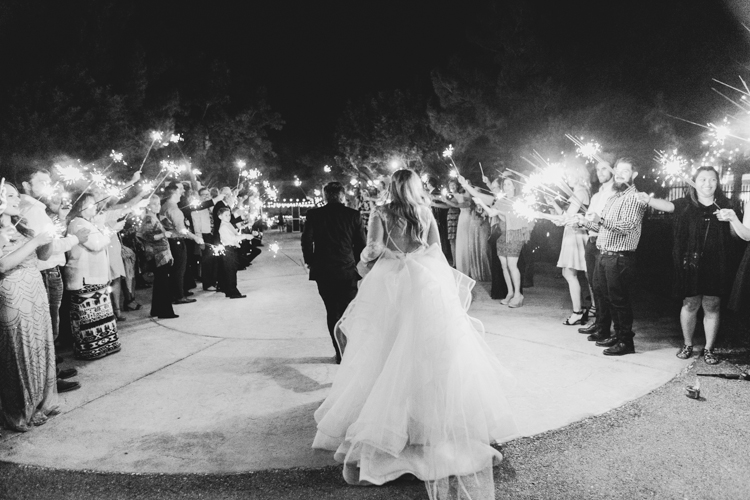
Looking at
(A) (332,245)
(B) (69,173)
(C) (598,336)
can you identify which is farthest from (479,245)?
(B) (69,173)

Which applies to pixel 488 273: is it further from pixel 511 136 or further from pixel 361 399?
pixel 511 136

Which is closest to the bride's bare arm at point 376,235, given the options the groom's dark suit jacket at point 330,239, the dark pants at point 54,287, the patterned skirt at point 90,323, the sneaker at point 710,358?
the groom's dark suit jacket at point 330,239

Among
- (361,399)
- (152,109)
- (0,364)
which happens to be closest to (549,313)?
(361,399)

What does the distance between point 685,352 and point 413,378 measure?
149 inches

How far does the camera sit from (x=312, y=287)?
10.4 metres

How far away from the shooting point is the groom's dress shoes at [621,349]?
17.9 ft

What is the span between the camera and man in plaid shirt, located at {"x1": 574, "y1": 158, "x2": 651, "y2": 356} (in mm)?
5332

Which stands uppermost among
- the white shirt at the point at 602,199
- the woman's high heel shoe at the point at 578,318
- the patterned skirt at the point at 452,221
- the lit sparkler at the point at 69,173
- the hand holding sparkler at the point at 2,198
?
the lit sparkler at the point at 69,173

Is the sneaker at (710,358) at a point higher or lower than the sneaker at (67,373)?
lower

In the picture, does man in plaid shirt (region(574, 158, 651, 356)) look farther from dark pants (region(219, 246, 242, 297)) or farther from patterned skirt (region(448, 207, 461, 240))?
dark pants (region(219, 246, 242, 297))

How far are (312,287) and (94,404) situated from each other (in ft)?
19.7

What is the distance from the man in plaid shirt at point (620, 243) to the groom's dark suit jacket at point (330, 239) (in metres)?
2.64

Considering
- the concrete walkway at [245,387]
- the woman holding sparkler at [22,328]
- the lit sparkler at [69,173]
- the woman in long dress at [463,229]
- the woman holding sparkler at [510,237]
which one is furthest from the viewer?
the lit sparkler at [69,173]

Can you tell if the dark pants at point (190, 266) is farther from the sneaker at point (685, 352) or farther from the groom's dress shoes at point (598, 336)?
the sneaker at point (685, 352)
